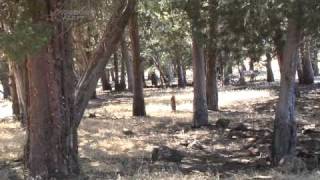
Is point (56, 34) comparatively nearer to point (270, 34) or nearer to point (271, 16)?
point (271, 16)

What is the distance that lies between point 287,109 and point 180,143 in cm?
419

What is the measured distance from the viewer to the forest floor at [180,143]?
13.2 m

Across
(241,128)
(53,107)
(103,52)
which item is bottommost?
(241,128)

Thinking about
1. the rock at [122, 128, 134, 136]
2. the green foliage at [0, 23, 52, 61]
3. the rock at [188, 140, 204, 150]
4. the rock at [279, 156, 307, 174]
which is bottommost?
the rock at [188, 140, 204, 150]

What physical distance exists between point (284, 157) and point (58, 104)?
19.8 feet

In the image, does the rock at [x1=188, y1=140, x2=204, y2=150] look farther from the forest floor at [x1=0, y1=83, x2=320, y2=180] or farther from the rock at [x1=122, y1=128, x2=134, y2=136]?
the rock at [x1=122, y1=128, x2=134, y2=136]

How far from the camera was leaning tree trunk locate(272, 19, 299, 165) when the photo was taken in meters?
15.4

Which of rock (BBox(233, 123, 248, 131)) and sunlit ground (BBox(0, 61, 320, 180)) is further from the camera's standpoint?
rock (BBox(233, 123, 248, 131))

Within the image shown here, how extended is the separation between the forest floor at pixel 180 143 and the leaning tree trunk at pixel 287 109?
57 centimetres

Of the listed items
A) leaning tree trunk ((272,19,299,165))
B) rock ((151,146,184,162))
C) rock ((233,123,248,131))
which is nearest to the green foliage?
rock ((151,146,184,162))

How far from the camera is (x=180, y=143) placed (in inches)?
734

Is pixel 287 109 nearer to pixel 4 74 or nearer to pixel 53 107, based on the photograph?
pixel 53 107

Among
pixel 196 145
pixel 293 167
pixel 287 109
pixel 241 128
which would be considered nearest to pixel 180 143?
Result: pixel 196 145

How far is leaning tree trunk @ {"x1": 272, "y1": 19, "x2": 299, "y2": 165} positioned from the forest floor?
0.57 metres
